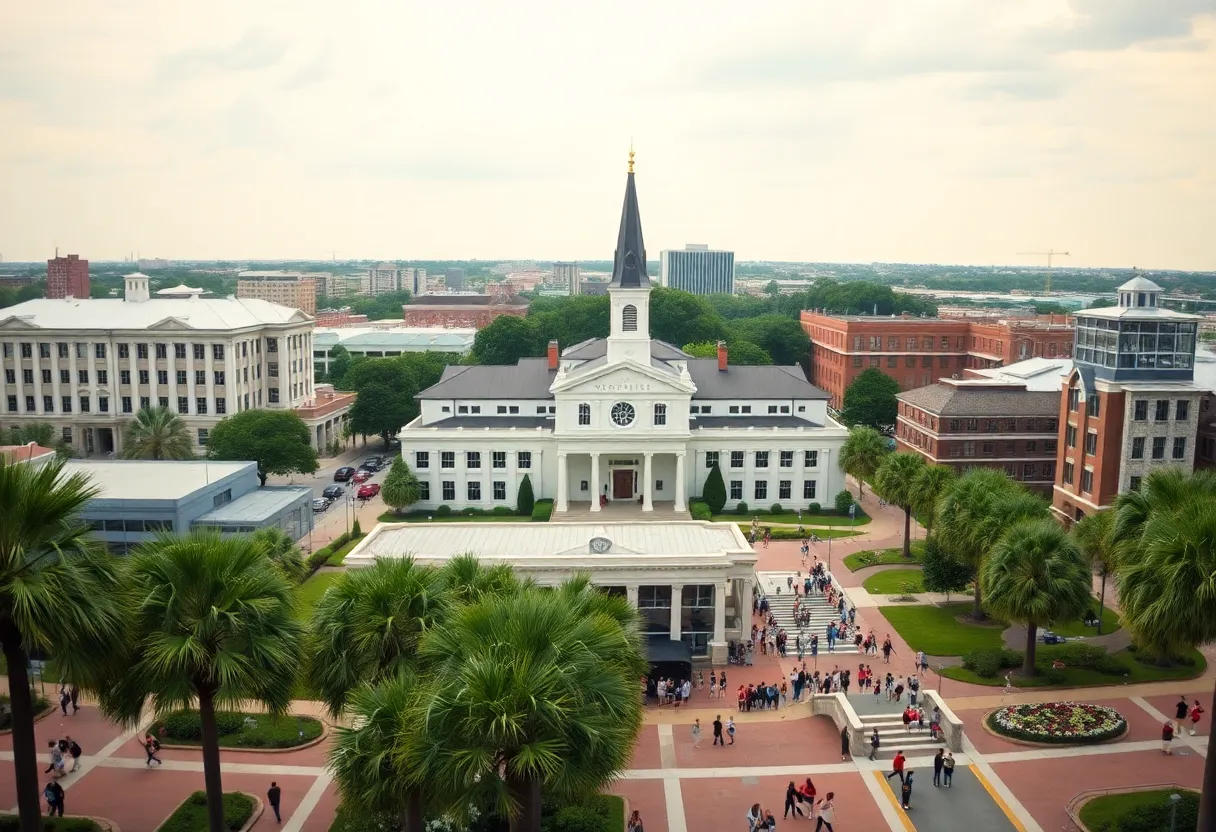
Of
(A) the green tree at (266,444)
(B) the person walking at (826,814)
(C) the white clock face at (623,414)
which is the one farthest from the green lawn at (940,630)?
(A) the green tree at (266,444)

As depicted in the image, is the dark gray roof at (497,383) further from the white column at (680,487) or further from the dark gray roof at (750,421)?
the white column at (680,487)

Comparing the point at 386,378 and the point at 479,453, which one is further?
the point at 386,378

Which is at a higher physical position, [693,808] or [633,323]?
[633,323]

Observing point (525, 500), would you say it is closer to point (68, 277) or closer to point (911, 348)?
point (911, 348)

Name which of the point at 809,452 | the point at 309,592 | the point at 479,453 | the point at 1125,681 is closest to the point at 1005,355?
the point at 809,452

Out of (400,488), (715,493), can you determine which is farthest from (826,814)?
(400,488)

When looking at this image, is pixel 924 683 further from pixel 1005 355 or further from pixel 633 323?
pixel 1005 355
